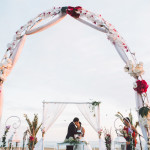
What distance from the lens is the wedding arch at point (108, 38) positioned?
11.8 ft

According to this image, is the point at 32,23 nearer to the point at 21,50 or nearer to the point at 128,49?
the point at 21,50

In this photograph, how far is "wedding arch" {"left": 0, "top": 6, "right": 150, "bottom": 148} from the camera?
142 inches

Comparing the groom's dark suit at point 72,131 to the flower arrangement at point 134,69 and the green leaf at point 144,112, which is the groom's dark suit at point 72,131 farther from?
the green leaf at point 144,112

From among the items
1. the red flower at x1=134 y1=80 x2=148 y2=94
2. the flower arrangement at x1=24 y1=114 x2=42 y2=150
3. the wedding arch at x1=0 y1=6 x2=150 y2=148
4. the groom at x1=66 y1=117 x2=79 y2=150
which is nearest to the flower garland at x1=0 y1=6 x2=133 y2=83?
the wedding arch at x1=0 y1=6 x2=150 y2=148

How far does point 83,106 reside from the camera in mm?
10047

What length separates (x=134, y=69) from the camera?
12.6ft

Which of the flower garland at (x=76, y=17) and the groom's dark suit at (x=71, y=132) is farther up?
the flower garland at (x=76, y=17)

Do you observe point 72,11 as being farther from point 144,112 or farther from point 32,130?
point 32,130

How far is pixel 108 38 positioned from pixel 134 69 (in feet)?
3.85

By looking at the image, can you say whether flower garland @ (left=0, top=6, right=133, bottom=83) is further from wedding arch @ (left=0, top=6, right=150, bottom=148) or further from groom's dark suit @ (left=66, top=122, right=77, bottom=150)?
groom's dark suit @ (left=66, top=122, right=77, bottom=150)

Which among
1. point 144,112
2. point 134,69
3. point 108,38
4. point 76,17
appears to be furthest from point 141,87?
point 76,17

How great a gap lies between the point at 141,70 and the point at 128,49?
731 mm

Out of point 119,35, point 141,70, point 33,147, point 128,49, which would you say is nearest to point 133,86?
point 141,70

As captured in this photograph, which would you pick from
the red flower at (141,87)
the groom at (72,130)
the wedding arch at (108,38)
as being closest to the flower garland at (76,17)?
the wedding arch at (108,38)
